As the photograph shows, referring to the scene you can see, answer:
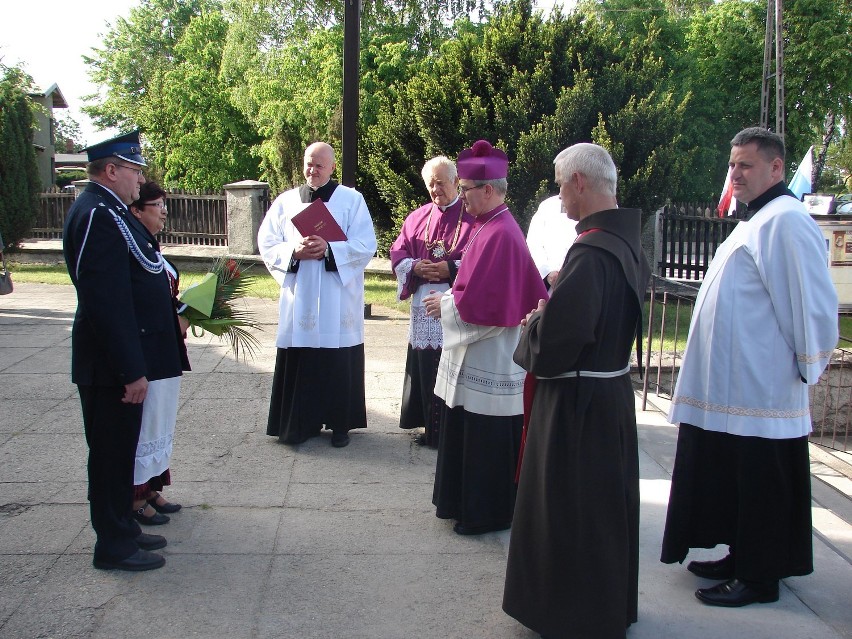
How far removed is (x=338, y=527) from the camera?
14.6 ft

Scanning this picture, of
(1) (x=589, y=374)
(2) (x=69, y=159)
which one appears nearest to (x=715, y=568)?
(1) (x=589, y=374)

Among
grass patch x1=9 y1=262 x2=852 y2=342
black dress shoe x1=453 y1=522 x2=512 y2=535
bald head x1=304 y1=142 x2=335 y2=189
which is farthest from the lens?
grass patch x1=9 y1=262 x2=852 y2=342

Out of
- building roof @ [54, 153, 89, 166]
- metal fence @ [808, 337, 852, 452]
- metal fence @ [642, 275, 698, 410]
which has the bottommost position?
metal fence @ [808, 337, 852, 452]

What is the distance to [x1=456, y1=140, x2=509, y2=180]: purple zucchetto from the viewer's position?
13.9 ft

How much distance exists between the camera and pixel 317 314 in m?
5.74

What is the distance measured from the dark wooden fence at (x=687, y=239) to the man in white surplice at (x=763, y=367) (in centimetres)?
1094

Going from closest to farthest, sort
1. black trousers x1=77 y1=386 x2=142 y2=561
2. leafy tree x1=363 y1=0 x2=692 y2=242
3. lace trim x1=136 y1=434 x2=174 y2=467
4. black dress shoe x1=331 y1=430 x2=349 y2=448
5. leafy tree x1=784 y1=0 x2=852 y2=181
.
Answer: black trousers x1=77 y1=386 x2=142 y2=561 < lace trim x1=136 y1=434 x2=174 y2=467 < black dress shoe x1=331 y1=430 x2=349 y2=448 < leafy tree x1=363 y1=0 x2=692 y2=242 < leafy tree x1=784 y1=0 x2=852 y2=181

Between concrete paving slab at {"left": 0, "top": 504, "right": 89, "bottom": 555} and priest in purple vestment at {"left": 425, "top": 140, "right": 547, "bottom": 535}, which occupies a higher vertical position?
priest in purple vestment at {"left": 425, "top": 140, "right": 547, "bottom": 535}

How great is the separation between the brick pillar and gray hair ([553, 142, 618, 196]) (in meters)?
13.6

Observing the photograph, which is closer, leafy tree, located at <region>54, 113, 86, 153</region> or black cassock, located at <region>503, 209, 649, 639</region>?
black cassock, located at <region>503, 209, 649, 639</region>

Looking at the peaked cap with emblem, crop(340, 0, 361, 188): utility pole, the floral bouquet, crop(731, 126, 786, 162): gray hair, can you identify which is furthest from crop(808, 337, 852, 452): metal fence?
the peaked cap with emblem

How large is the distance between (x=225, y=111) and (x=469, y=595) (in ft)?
114

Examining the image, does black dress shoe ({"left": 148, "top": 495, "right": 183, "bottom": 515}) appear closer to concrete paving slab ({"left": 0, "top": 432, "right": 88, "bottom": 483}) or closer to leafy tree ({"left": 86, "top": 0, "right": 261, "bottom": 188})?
concrete paving slab ({"left": 0, "top": 432, "right": 88, "bottom": 483})

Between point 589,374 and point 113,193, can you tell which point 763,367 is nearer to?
point 589,374
